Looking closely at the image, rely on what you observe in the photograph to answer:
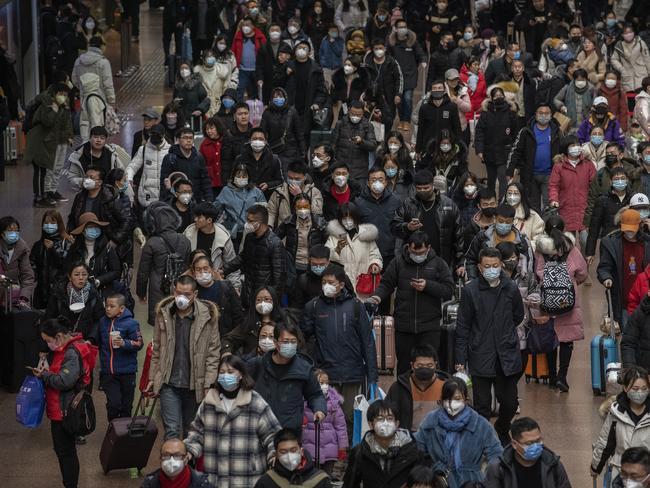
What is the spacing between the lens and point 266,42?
1066 inches

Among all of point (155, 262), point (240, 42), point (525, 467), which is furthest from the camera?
point (240, 42)

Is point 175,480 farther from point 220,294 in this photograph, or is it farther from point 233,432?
point 220,294

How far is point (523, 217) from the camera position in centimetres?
1767

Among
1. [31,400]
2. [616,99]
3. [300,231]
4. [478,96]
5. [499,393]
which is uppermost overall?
[478,96]

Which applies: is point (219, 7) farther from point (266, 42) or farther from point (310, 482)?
point (310, 482)

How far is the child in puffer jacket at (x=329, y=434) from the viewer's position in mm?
13727

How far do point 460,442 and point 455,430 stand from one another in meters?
0.08

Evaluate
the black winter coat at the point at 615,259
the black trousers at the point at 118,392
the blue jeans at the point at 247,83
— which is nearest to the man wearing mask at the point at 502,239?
the black winter coat at the point at 615,259

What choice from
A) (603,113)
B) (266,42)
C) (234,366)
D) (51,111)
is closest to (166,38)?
(266,42)

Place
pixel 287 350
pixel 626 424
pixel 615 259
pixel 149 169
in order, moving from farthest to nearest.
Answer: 1. pixel 149 169
2. pixel 615 259
3. pixel 287 350
4. pixel 626 424

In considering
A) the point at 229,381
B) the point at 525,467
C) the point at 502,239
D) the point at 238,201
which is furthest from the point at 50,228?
the point at 525,467

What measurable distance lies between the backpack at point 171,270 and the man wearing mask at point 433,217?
2.14 m

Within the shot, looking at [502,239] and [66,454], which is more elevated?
[502,239]

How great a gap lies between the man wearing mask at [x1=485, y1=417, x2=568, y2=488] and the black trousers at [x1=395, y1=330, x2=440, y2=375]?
3535mm
